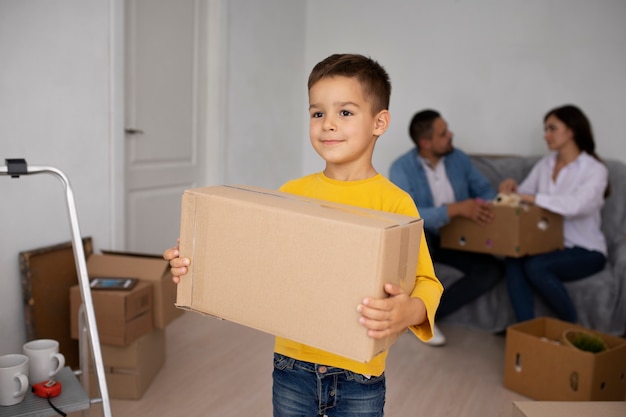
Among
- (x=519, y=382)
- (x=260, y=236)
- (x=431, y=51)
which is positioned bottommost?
(x=519, y=382)

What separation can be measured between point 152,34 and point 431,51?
1.97m

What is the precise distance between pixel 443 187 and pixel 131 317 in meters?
1.82

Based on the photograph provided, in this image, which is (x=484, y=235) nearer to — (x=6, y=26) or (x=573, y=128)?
(x=573, y=128)

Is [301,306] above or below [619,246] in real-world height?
Answer: above

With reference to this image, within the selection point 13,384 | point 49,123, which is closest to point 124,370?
point 13,384

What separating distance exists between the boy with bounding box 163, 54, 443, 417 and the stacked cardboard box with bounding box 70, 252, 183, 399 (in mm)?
1156

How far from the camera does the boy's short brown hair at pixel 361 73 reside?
1.24 meters

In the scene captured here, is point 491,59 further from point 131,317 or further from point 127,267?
point 131,317

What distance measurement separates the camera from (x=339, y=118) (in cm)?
124

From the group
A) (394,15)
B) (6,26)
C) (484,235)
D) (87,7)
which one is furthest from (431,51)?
(6,26)

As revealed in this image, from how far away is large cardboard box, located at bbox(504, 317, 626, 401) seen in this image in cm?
234

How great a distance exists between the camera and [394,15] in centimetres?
450

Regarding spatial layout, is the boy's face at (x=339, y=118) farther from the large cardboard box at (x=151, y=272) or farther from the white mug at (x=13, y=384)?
the large cardboard box at (x=151, y=272)

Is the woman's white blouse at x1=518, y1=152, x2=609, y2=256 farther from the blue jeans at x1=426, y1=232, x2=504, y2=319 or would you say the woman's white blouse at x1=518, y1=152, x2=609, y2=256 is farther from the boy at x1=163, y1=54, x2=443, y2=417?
the boy at x1=163, y1=54, x2=443, y2=417
